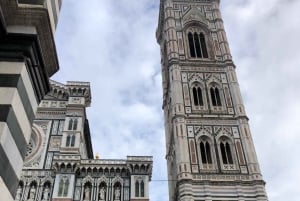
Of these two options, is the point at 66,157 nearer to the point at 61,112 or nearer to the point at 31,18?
the point at 61,112

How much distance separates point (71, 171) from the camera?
57.0ft

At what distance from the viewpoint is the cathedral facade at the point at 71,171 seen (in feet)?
55.1

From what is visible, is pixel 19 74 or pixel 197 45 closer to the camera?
pixel 19 74

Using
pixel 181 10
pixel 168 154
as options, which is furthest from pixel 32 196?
pixel 181 10

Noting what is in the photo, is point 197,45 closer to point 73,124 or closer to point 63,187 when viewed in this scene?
point 73,124

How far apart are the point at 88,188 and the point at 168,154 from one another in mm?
9425

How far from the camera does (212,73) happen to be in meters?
25.4

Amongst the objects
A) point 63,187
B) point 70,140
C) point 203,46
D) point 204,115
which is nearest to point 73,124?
point 70,140

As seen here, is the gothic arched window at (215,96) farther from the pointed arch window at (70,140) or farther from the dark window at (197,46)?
the pointed arch window at (70,140)

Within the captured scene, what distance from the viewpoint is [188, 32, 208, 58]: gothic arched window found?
2716cm

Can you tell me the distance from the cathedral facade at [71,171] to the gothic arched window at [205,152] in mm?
4232

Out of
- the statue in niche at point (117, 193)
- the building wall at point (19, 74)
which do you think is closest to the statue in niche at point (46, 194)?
the statue in niche at point (117, 193)

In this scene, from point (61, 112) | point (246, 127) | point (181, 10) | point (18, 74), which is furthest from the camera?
point (181, 10)

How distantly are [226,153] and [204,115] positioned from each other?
283 centimetres
